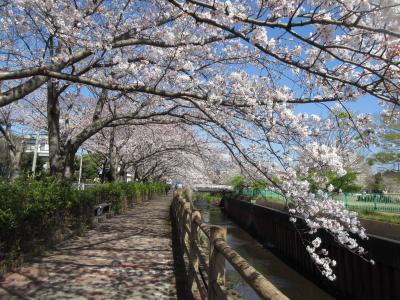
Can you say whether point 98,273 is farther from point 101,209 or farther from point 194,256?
point 101,209

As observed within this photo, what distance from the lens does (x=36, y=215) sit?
26.7ft

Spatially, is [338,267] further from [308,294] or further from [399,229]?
[399,229]

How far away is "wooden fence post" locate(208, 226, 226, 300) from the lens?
4395 millimetres

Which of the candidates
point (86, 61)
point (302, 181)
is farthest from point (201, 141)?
point (302, 181)

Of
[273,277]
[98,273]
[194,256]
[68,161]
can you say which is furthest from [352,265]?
[68,161]

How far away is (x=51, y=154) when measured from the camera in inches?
491

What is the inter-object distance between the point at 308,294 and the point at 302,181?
855 centimetres

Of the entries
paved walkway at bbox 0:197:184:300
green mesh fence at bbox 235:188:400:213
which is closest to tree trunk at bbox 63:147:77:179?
paved walkway at bbox 0:197:184:300

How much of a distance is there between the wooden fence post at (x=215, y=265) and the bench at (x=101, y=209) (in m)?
10.5

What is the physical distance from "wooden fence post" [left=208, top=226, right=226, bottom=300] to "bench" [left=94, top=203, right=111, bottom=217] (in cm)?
1048

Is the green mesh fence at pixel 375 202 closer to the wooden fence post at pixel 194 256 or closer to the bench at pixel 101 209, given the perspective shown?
the bench at pixel 101 209

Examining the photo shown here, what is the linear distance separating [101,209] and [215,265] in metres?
12.1

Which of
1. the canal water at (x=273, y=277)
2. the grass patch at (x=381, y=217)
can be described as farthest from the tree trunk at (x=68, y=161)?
the grass patch at (x=381, y=217)

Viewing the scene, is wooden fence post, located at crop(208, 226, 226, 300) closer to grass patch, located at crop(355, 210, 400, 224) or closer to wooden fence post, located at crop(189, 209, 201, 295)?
wooden fence post, located at crop(189, 209, 201, 295)
